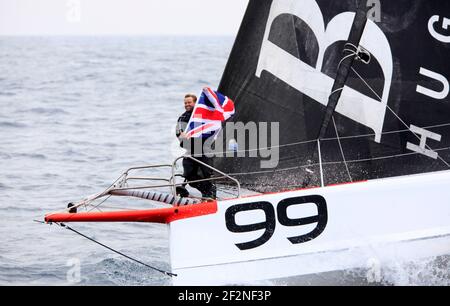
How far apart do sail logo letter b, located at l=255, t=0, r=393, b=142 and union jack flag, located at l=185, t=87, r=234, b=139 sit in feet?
2.39

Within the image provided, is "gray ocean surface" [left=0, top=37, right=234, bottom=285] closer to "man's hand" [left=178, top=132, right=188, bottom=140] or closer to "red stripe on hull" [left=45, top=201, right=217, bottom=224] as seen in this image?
"red stripe on hull" [left=45, top=201, right=217, bottom=224]

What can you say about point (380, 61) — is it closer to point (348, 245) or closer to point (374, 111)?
point (374, 111)

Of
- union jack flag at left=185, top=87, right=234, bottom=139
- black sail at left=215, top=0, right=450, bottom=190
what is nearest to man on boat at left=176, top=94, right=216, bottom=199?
union jack flag at left=185, top=87, right=234, bottom=139

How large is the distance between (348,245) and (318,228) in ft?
0.92

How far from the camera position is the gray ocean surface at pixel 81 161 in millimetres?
8367

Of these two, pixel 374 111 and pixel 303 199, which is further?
pixel 374 111

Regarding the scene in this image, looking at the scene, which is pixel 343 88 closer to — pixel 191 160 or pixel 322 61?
pixel 322 61

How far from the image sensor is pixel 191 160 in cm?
779

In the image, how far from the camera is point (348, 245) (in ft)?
22.8

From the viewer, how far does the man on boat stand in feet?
25.6

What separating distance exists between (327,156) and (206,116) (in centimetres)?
119

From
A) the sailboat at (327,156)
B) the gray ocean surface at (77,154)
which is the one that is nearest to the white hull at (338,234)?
the sailboat at (327,156)

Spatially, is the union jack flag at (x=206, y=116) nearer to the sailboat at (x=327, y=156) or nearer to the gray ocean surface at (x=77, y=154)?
the sailboat at (x=327, y=156)
